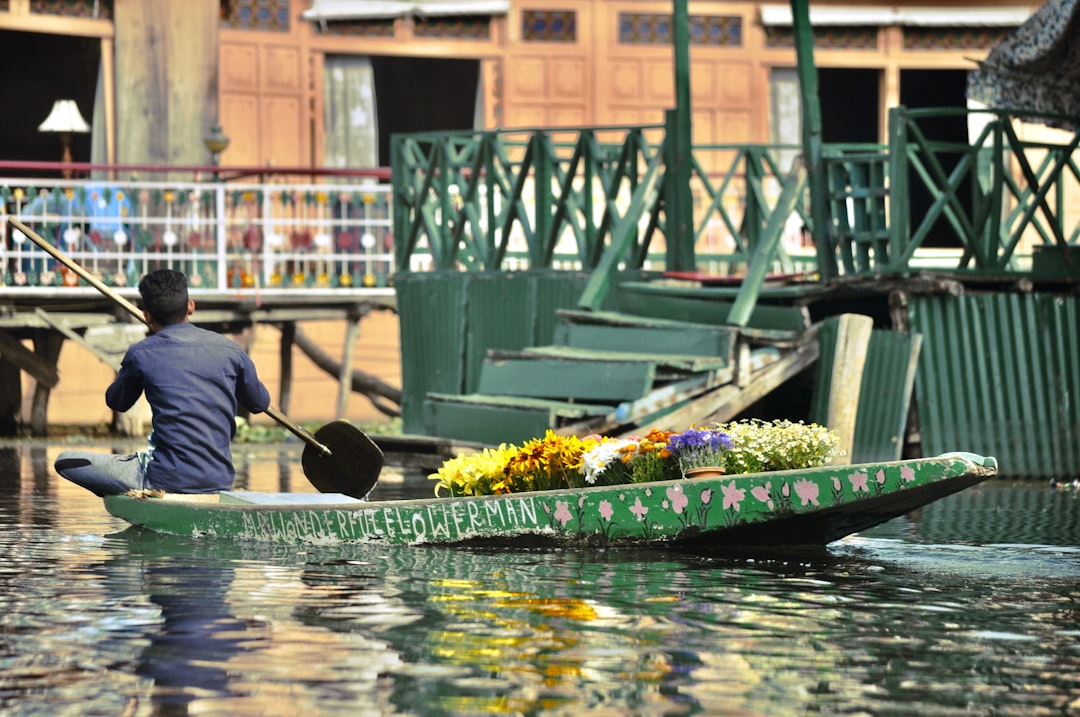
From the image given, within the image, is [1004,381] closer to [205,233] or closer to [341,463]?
[341,463]

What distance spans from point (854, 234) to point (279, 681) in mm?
9733

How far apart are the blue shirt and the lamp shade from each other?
42.9ft

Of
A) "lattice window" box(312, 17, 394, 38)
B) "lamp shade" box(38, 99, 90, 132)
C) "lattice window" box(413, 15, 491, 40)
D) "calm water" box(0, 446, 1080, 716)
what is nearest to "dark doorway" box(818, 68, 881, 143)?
"lattice window" box(413, 15, 491, 40)

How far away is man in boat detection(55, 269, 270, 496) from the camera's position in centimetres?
1006

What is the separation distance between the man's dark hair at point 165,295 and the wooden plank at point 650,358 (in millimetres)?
4573

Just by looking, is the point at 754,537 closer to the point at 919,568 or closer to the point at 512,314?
the point at 919,568

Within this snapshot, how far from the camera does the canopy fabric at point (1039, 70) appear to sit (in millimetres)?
14516

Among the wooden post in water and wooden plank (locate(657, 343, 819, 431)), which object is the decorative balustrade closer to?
wooden plank (locate(657, 343, 819, 431))

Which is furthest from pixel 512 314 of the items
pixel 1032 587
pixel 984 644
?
pixel 984 644

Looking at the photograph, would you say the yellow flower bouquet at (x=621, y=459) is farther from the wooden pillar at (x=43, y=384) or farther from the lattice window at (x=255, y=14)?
the lattice window at (x=255, y=14)

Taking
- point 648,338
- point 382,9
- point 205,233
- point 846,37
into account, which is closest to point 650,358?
point 648,338

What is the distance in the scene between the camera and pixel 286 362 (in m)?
22.5

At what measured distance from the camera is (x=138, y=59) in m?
22.3

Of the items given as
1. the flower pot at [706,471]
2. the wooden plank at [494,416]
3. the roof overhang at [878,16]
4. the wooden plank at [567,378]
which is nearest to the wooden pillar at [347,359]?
the roof overhang at [878,16]
